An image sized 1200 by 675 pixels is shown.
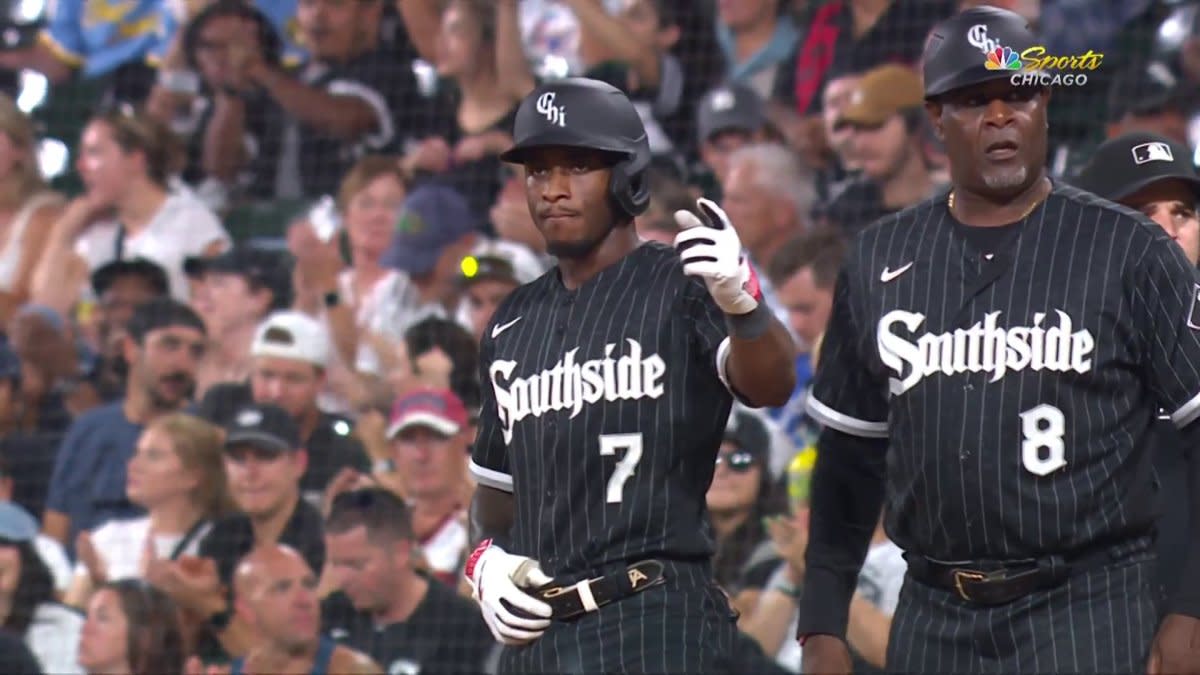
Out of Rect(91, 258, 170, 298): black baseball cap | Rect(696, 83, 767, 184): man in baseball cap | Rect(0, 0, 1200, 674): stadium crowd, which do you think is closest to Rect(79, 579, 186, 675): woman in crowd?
Rect(0, 0, 1200, 674): stadium crowd

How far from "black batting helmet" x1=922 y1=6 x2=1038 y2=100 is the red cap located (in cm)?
295

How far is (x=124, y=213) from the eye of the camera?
23.6 feet

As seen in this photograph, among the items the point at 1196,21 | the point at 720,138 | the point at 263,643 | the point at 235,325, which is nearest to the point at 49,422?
the point at 235,325

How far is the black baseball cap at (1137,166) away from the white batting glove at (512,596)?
122 cm

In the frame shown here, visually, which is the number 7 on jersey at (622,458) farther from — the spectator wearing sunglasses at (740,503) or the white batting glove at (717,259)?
the spectator wearing sunglasses at (740,503)

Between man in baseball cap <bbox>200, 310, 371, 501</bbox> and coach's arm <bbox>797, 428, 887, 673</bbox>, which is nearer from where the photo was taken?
coach's arm <bbox>797, 428, 887, 673</bbox>

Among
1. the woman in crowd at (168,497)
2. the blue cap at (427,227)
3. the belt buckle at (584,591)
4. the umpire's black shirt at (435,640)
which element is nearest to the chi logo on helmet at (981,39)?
the belt buckle at (584,591)

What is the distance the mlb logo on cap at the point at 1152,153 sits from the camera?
136 inches

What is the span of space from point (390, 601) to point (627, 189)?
2.49 metres

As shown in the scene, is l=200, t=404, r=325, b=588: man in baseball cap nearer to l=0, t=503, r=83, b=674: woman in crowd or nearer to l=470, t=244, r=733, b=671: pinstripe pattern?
l=0, t=503, r=83, b=674: woman in crowd

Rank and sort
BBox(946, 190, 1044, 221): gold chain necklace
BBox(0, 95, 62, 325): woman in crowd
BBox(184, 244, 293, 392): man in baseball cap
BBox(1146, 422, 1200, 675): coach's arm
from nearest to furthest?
BBox(1146, 422, 1200, 675): coach's arm, BBox(946, 190, 1044, 221): gold chain necklace, BBox(184, 244, 293, 392): man in baseball cap, BBox(0, 95, 62, 325): woman in crowd

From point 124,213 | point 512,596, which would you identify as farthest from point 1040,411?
point 124,213

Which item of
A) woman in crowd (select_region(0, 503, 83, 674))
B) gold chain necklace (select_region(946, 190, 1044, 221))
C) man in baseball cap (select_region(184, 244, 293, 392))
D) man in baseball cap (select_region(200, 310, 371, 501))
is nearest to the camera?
gold chain necklace (select_region(946, 190, 1044, 221))

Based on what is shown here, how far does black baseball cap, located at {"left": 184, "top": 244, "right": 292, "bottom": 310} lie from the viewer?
662cm
